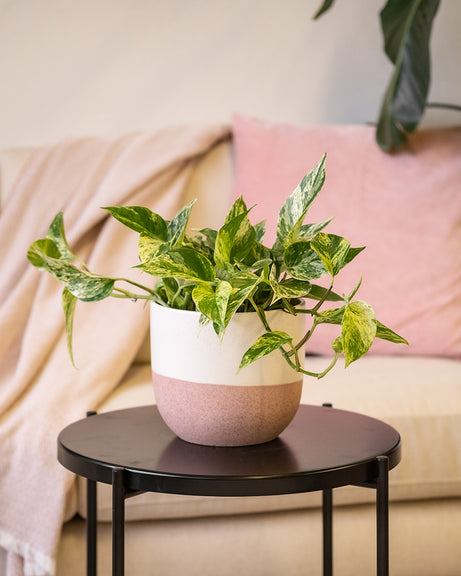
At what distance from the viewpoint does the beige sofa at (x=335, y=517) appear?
1288 millimetres

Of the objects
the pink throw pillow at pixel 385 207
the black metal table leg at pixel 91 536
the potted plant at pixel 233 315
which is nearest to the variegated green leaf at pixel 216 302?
the potted plant at pixel 233 315

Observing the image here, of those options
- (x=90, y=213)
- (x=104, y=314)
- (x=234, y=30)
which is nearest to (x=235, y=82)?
(x=234, y=30)

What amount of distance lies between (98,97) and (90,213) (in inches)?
19.0

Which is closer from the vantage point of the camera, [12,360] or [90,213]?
[12,360]

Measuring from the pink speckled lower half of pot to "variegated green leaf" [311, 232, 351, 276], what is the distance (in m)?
0.18

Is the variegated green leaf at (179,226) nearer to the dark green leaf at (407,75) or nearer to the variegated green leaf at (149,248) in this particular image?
the variegated green leaf at (149,248)

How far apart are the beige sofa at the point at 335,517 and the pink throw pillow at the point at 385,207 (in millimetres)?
239

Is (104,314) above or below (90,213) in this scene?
below

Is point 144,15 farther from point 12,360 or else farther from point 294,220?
point 294,220

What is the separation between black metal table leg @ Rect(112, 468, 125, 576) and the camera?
Answer: 2.73 ft

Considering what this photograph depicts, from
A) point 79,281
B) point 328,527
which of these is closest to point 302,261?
point 79,281

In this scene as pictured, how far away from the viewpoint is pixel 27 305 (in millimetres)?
1722

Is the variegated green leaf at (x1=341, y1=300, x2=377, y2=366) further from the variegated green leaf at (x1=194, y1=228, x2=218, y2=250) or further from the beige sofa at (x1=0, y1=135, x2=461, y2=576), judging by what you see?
the beige sofa at (x1=0, y1=135, x2=461, y2=576)

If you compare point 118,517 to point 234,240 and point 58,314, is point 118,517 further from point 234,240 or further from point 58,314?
point 58,314
